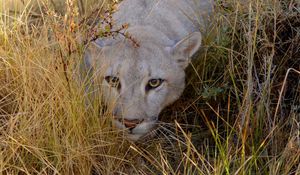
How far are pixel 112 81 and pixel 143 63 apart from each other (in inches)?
8.9

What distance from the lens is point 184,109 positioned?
4.12 m

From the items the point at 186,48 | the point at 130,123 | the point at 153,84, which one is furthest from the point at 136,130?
the point at 186,48

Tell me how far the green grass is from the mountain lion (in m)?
0.11

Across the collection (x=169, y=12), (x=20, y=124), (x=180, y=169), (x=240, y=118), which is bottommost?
(x=180, y=169)

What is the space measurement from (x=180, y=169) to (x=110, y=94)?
64 cm

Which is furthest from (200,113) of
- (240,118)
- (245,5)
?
(245,5)

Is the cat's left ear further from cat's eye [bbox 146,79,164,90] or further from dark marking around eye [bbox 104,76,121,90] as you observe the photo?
dark marking around eye [bbox 104,76,121,90]

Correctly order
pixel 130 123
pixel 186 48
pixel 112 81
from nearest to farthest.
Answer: pixel 130 123 → pixel 112 81 → pixel 186 48

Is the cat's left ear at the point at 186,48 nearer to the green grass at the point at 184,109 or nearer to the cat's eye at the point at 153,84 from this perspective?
the green grass at the point at 184,109

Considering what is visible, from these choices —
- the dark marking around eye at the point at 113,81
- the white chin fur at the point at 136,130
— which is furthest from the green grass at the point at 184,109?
the dark marking around eye at the point at 113,81

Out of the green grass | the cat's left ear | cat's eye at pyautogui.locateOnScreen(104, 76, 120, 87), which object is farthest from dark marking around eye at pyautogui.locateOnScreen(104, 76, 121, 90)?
the cat's left ear

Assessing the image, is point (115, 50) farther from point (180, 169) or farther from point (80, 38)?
point (180, 169)

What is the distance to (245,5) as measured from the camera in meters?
4.51

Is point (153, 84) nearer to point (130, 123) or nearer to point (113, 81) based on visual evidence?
point (113, 81)
